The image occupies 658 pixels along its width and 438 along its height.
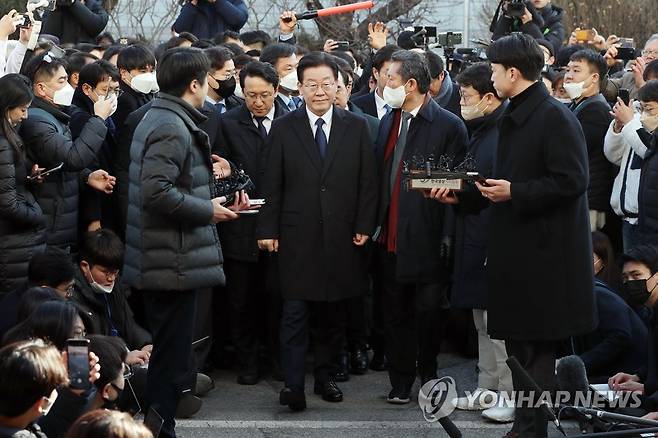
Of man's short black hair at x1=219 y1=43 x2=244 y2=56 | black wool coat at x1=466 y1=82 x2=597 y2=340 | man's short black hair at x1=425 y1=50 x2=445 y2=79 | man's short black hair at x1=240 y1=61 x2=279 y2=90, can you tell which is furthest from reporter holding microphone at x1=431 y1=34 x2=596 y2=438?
man's short black hair at x1=219 y1=43 x2=244 y2=56

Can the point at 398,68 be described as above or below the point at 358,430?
above

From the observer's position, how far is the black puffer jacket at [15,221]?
7.62 meters

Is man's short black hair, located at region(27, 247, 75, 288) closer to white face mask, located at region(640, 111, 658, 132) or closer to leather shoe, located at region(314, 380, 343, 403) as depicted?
leather shoe, located at region(314, 380, 343, 403)

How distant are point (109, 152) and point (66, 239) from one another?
2.65 ft

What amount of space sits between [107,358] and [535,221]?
2336 millimetres

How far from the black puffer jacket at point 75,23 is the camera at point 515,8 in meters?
3.96

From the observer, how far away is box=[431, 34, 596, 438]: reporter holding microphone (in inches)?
259

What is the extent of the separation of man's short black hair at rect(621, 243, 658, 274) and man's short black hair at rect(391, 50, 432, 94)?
1634mm

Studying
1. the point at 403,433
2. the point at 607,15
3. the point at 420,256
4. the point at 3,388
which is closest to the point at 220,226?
the point at 420,256

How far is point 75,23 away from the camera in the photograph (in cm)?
1266

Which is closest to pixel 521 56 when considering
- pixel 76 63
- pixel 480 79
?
pixel 480 79

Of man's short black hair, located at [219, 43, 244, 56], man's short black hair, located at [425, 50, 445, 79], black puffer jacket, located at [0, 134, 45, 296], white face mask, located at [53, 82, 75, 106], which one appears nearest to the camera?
black puffer jacket, located at [0, 134, 45, 296]

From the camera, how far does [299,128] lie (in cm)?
818

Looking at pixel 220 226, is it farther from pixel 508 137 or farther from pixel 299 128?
pixel 508 137
